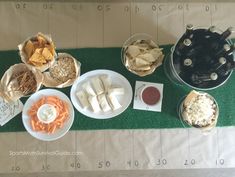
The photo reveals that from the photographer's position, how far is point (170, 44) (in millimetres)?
1036

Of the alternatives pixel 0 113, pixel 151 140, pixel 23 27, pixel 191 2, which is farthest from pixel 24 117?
pixel 191 2

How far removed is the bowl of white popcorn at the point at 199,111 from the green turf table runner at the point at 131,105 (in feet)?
0.16

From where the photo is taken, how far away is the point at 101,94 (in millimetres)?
984

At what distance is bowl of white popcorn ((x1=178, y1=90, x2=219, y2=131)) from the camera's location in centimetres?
97

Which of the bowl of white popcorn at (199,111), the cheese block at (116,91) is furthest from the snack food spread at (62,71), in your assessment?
the bowl of white popcorn at (199,111)

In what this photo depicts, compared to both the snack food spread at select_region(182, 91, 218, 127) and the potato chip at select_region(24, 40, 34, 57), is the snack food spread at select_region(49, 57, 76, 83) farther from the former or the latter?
the snack food spread at select_region(182, 91, 218, 127)

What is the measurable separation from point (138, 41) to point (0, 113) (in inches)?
17.9

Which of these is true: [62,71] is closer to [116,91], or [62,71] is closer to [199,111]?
[116,91]

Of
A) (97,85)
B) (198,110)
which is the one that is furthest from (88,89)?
(198,110)

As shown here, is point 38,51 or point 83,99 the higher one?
point 38,51

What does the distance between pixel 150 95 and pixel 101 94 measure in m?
0.15

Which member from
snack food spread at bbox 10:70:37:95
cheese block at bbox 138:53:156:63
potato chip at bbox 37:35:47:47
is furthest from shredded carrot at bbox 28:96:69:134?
cheese block at bbox 138:53:156:63

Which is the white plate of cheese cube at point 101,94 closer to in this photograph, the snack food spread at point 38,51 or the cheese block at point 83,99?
the cheese block at point 83,99

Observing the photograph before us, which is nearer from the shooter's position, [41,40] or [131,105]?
[41,40]
